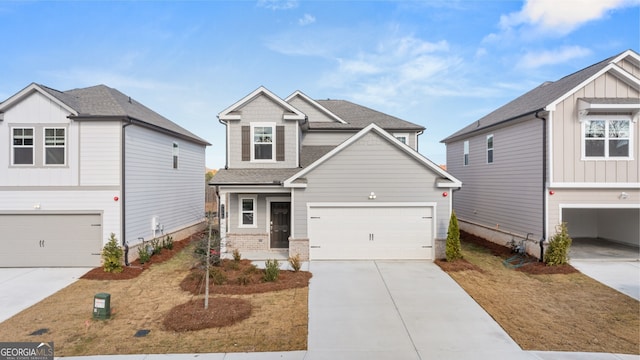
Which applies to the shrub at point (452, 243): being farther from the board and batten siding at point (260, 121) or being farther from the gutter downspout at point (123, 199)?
the gutter downspout at point (123, 199)

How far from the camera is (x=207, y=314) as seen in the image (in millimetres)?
7180

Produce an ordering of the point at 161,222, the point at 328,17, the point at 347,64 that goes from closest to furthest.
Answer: the point at 161,222 < the point at 328,17 < the point at 347,64

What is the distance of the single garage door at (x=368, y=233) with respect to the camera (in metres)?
12.2

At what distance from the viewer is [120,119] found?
11.2 metres

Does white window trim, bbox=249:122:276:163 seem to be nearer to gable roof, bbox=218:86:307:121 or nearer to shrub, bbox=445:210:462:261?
gable roof, bbox=218:86:307:121

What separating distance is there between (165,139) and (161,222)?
3.80m

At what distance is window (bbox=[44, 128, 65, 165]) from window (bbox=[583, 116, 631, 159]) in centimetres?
1928

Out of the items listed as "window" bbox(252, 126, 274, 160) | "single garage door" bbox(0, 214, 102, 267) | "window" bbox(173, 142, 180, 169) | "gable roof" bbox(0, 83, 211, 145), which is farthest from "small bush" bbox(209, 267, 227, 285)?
"window" bbox(173, 142, 180, 169)

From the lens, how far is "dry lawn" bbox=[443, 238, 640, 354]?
245 inches

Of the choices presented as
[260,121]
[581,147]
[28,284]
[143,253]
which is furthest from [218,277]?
[581,147]

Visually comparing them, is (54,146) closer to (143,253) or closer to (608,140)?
(143,253)

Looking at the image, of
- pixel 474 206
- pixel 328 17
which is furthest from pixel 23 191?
pixel 474 206

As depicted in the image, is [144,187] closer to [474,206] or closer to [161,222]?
[161,222]

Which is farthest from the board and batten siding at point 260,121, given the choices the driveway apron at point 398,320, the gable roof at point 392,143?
the driveway apron at point 398,320
